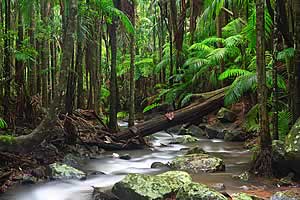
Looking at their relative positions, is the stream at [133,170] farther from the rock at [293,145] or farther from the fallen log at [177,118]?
the rock at [293,145]

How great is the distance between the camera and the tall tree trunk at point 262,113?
6781mm

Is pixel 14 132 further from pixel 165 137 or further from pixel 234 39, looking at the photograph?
pixel 234 39

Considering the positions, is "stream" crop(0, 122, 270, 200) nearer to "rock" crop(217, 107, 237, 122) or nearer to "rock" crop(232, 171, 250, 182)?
"rock" crop(232, 171, 250, 182)

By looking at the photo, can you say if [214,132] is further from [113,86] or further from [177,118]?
[113,86]

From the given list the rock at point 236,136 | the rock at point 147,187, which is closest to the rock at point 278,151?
the rock at point 147,187

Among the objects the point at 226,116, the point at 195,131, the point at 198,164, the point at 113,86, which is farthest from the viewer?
the point at 195,131

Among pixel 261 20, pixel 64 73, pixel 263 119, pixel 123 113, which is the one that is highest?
pixel 261 20

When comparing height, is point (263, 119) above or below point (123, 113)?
above

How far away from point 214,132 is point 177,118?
2.44 m

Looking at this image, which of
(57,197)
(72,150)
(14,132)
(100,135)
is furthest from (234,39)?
(57,197)

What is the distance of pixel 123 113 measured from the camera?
2550 centimetres

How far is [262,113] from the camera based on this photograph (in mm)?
6855

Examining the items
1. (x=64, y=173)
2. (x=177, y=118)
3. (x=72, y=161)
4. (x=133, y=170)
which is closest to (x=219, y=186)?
(x=133, y=170)

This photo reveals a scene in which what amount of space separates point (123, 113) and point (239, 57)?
11.8 meters
